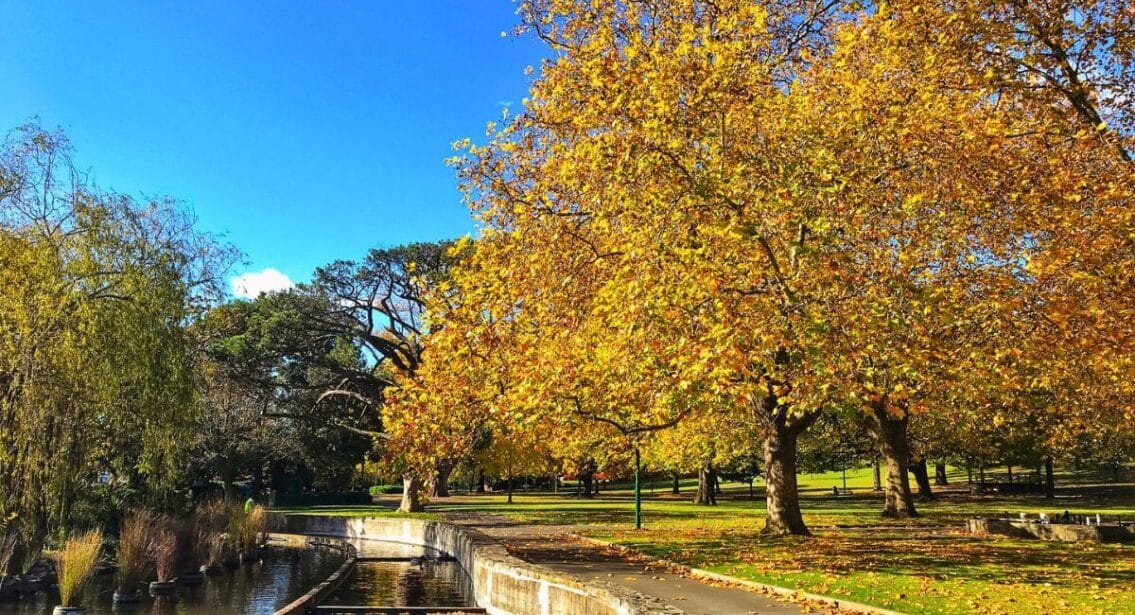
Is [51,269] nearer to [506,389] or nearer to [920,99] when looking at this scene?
[506,389]

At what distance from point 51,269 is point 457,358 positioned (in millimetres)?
9092

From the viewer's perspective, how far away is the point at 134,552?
1869 cm

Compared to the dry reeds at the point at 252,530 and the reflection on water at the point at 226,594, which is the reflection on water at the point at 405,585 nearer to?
the reflection on water at the point at 226,594

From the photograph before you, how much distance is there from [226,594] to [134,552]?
8.02 ft

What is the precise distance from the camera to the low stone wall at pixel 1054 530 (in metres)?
20.7

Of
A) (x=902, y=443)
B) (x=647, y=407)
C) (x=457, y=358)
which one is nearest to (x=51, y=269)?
(x=457, y=358)

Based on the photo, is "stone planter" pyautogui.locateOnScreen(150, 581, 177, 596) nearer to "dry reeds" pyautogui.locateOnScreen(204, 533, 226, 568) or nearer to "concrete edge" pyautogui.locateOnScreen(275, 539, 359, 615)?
"concrete edge" pyautogui.locateOnScreen(275, 539, 359, 615)

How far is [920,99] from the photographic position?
1391cm

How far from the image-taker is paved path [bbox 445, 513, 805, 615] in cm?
1102

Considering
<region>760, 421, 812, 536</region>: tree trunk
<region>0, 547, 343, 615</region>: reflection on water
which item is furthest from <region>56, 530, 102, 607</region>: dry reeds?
<region>760, 421, 812, 536</region>: tree trunk

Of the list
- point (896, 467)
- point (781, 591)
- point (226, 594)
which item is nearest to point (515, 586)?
point (781, 591)

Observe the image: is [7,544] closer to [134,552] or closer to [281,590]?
[134,552]

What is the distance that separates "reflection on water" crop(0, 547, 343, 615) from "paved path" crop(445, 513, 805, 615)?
18.9 ft

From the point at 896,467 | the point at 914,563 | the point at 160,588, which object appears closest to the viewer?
the point at 914,563
